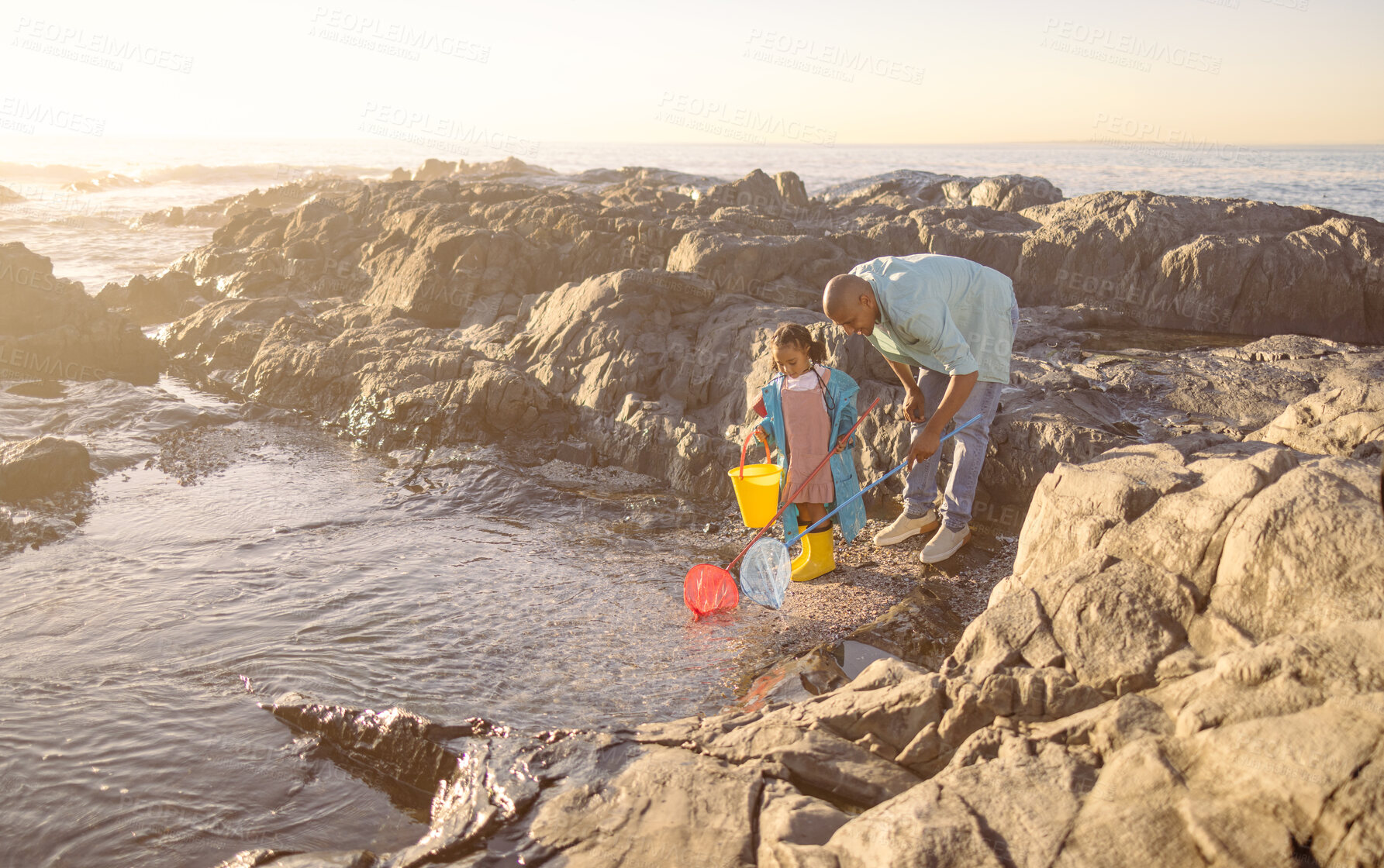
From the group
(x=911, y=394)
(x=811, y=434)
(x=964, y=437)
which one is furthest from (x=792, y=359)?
(x=964, y=437)

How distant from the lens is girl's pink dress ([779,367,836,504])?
495 centimetres

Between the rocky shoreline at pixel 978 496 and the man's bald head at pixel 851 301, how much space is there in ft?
4.08

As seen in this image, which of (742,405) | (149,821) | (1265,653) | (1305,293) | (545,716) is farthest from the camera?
(1305,293)

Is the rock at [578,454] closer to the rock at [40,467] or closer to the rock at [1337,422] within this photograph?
the rock at [40,467]

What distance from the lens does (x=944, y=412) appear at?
429 centimetres

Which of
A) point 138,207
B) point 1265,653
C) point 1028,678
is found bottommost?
point 1028,678

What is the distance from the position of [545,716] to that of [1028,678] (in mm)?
1951

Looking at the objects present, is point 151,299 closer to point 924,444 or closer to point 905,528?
point 905,528

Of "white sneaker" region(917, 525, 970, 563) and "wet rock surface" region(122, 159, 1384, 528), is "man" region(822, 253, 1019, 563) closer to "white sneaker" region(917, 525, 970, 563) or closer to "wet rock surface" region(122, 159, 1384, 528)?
"white sneaker" region(917, 525, 970, 563)


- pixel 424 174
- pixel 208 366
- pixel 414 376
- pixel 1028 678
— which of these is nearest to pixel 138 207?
pixel 424 174

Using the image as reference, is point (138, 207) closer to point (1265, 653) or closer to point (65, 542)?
point (65, 542)

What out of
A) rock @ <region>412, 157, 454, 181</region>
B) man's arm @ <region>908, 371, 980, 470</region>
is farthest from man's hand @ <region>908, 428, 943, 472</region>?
rock @ <region>412, 157, 454, 181</region>

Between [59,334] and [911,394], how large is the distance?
10.2 m

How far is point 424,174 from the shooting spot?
3169 centimetres
